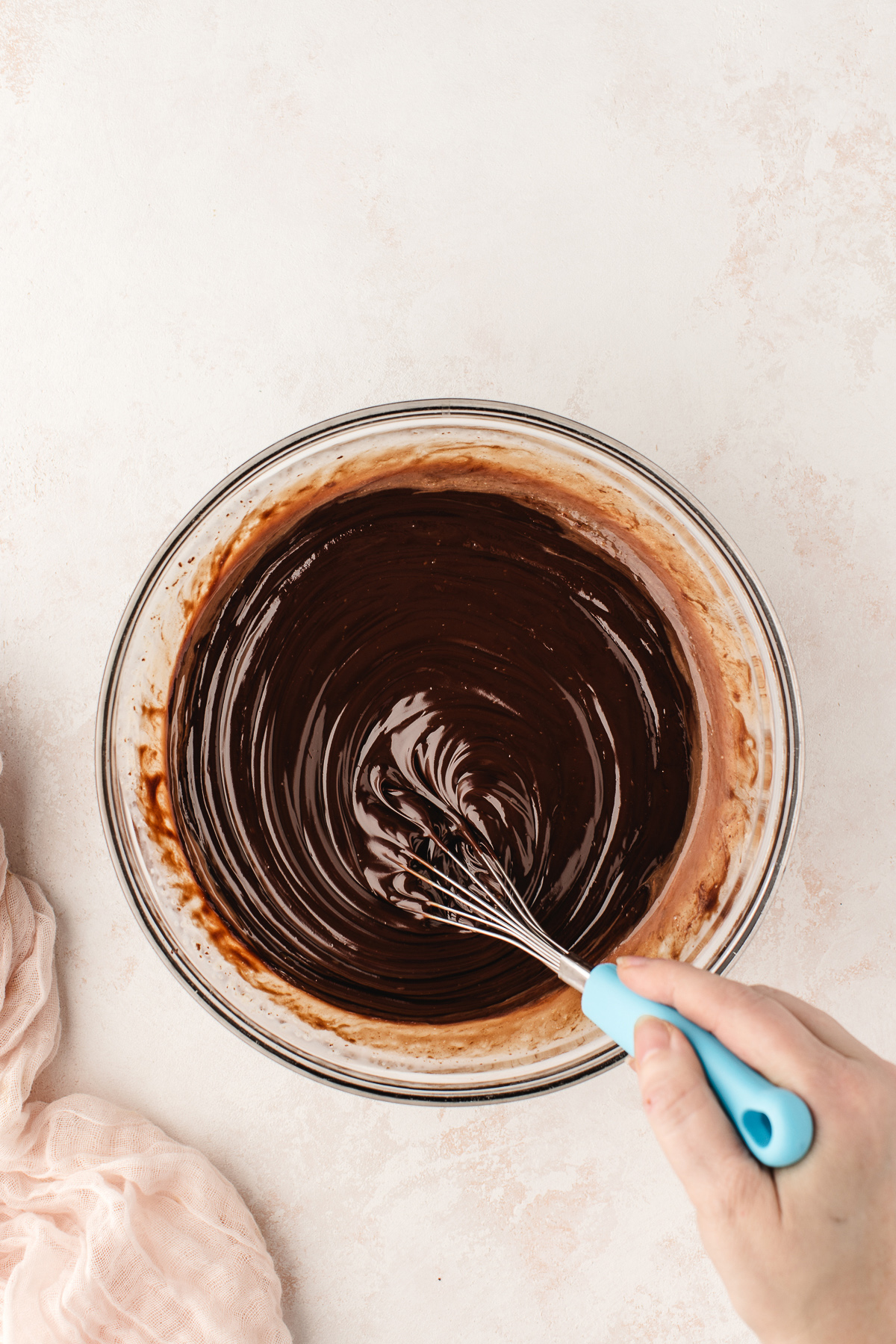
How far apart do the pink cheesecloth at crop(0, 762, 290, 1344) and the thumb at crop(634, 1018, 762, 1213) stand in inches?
24.7

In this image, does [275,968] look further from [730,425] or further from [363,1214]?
[730,425]

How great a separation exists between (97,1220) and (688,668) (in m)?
0.91

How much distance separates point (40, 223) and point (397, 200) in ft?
1.36

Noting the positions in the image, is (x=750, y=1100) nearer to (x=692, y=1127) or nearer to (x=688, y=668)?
(x=692, y=1127)

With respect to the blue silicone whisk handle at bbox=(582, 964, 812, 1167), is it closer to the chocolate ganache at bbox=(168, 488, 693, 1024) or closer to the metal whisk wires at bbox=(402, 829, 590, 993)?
the metal whisk wires at bbox=(402, 829, 590, 993)

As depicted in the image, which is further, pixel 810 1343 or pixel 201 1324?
pixel 201 1324

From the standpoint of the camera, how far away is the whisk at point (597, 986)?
0.57 meters

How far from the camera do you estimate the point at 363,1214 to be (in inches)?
39.0

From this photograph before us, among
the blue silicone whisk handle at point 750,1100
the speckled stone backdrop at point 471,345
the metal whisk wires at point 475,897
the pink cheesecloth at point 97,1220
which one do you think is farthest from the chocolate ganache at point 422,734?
the blue silicone whisk handle at point 750,1100

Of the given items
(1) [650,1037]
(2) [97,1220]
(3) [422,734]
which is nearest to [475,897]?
(3) [422,734]

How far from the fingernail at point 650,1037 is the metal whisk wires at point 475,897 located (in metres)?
0.24

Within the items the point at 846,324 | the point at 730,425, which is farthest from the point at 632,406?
the point at 846,324

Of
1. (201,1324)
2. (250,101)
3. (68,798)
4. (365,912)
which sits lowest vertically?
(201,1324)

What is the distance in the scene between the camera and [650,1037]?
61cm
